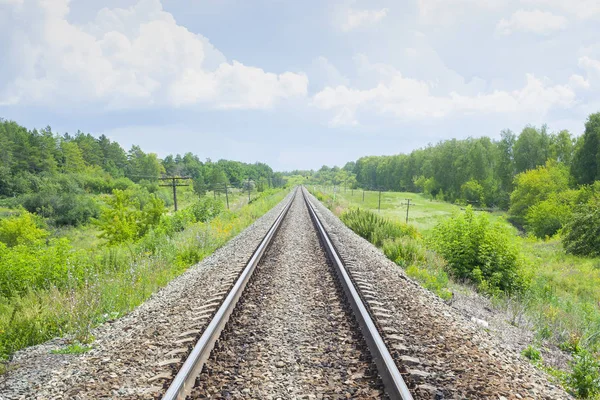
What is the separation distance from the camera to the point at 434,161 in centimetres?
8412

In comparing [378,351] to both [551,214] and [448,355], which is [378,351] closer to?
[448,355]

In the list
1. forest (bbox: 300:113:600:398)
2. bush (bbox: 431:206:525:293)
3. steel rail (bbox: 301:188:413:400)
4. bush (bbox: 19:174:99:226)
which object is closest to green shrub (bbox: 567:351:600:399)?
forest (bbox: 300:113:600:398)

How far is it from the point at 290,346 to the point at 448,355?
1.81m

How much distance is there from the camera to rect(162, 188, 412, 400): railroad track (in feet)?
10.5

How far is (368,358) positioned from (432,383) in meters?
0.70

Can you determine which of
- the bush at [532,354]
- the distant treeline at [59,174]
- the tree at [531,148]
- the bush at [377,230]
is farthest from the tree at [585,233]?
the tree at [531,148]

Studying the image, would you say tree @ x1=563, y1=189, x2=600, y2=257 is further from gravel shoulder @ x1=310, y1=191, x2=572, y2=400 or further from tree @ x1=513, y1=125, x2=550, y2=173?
tree @ x1=513, y1=125, x2=550, y2=173

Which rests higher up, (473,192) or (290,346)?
(473,192)

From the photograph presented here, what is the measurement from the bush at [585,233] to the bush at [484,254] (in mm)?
18369

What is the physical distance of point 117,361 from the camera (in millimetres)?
3744

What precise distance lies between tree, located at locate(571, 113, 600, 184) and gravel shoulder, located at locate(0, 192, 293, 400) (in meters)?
51.1

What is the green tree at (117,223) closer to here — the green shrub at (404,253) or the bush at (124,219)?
the bush at (124,219)

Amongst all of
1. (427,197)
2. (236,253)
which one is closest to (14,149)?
(236,253)

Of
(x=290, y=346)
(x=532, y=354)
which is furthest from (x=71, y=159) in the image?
(x=532, y=354)
